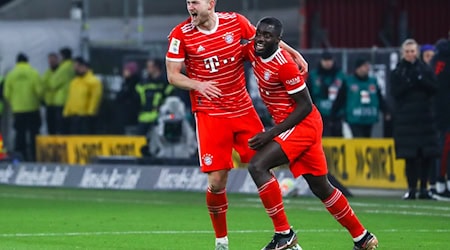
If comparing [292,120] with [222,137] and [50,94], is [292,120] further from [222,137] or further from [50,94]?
[50,94]

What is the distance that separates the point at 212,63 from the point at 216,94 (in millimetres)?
298

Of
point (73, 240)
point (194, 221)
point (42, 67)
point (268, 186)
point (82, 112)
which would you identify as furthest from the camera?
point (42, 67)

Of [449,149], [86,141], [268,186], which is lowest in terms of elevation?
[86,141]

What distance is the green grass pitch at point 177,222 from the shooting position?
47.0 feet

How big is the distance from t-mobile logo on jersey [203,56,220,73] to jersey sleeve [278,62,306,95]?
67 cm

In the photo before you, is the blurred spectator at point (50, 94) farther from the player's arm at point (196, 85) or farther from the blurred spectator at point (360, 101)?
the player's arm at point (196, 85)

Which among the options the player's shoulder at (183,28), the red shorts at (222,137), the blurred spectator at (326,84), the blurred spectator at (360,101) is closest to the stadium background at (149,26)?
the blurred spectator at (326,84)

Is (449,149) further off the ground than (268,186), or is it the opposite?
(268,186)

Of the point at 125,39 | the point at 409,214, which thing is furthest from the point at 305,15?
the point at 409,214

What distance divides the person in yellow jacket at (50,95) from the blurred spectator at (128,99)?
1.37 meters

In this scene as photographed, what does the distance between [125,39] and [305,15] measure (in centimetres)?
393

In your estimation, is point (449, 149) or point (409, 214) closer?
point (409, 214)

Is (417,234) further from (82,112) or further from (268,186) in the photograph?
(82,112)

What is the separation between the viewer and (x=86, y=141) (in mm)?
27875
